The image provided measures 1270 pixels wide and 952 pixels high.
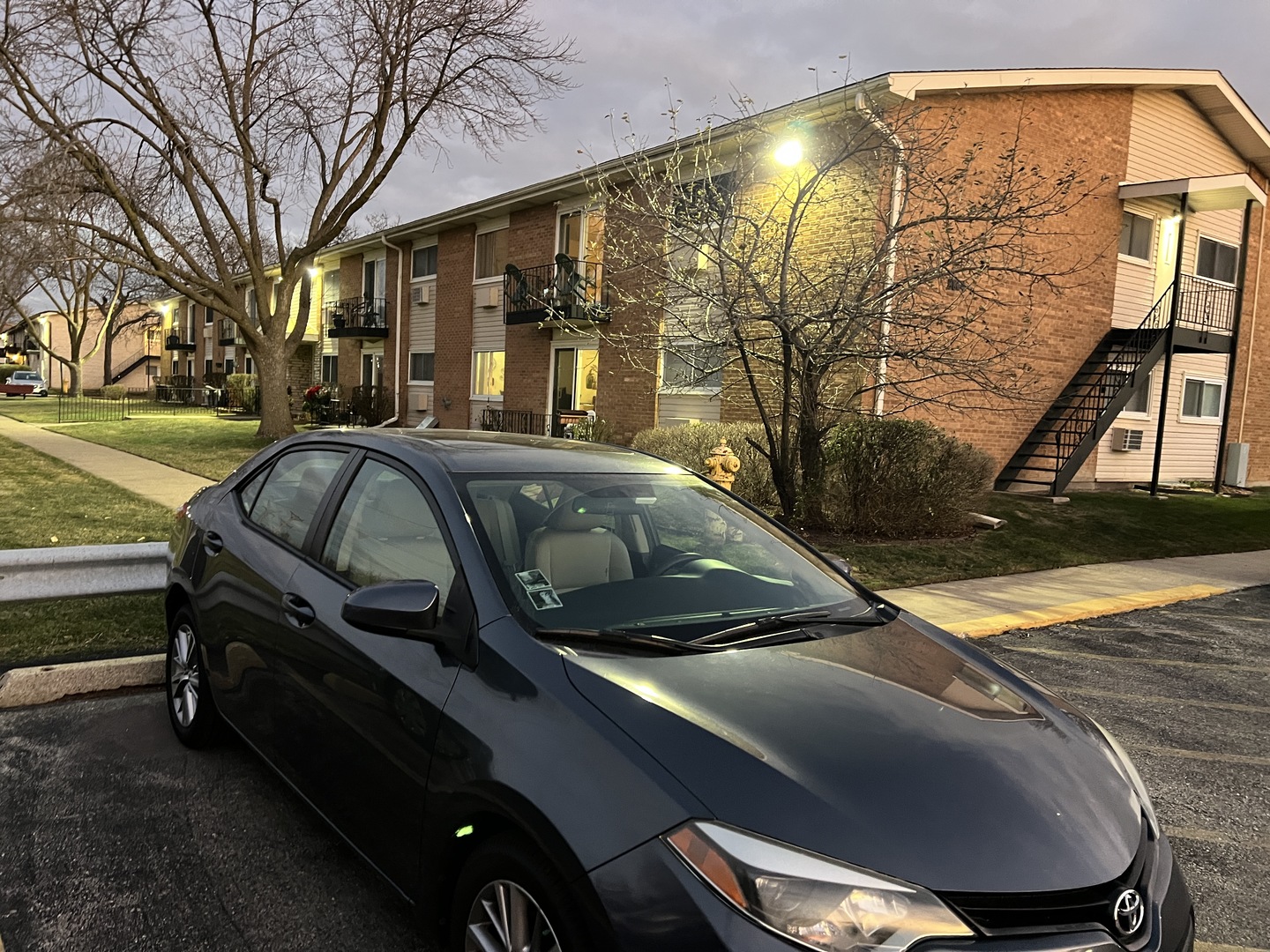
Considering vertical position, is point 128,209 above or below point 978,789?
above

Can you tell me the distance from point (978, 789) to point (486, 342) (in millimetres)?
21441

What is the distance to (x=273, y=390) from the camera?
21516mm

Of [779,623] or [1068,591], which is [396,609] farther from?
[1068,591]

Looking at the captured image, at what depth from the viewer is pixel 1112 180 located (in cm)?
1611

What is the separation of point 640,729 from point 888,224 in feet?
31.3

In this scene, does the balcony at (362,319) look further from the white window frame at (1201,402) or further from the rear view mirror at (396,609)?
the rear view mirror at (396,609)

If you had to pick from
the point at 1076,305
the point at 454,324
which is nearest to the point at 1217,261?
the point at 1076,305

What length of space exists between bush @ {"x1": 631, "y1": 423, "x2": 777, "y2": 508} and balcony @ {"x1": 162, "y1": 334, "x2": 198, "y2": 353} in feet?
168

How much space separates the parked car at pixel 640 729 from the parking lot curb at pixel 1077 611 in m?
3.78

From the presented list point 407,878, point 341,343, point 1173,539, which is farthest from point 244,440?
point 407,878

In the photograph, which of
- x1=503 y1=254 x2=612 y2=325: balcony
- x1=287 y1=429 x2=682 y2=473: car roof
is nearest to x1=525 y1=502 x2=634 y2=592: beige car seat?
x1=287 y1=429 x2=682 y2=473: car roof

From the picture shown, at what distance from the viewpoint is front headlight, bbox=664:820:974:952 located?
1.64 metres

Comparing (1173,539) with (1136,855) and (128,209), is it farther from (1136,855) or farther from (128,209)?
(128,209)

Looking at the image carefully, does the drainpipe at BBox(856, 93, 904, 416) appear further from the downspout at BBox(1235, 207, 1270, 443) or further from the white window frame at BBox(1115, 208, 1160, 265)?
the downspout at BBox(1235, 207, 1270, 443)
